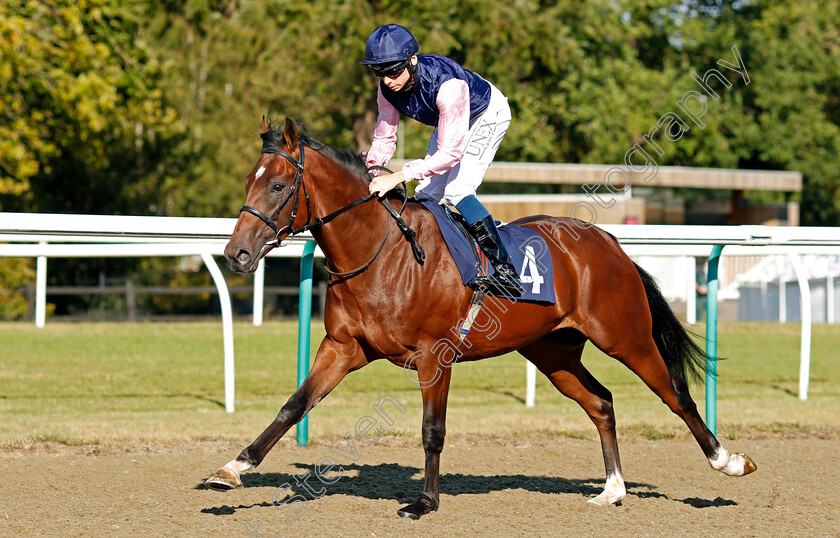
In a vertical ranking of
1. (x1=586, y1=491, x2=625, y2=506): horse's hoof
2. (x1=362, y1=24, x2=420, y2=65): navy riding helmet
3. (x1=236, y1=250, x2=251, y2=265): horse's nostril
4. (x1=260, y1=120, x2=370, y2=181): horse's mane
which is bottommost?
(x1=586, y1=491, x2=625, y2=506): horse's hoof

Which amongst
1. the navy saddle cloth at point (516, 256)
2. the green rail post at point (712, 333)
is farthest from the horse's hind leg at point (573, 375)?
the green rail post at point (712, 333)

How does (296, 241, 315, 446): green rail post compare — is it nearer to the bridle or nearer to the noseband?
the bridle

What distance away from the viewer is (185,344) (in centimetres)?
1223

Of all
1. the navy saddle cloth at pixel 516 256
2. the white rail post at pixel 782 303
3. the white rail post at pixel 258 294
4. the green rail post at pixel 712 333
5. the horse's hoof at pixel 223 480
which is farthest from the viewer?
the white rail post at pixel 782 303

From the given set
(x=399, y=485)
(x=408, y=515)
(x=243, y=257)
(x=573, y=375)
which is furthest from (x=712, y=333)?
(x=243, y=257)

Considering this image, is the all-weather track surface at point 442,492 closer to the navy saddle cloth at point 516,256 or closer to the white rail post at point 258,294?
the navy saddle cloth at point 516,256

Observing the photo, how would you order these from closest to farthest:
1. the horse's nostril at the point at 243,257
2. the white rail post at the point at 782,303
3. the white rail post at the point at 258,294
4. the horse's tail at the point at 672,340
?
the horse's nostril at the point at 243,257
the horse's tail at the point at 672,340
the white rail post at the point at 258,294
the white rail post at the point at 782,303

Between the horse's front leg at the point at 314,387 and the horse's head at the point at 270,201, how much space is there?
60cm

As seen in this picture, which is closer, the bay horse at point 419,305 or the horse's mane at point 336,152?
the bay horse at point 419,305

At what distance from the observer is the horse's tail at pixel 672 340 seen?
204 inches

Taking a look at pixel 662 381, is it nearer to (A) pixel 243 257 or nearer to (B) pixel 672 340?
(B) pixel 672 340

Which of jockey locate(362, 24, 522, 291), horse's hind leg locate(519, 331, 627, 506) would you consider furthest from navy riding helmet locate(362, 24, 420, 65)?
horse's hind leg locate(519, 331, 627, 506)

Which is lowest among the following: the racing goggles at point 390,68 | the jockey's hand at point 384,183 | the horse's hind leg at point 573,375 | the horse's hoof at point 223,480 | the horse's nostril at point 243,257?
the horse's hoof at point 223,480

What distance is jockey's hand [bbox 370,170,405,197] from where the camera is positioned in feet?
14.1
